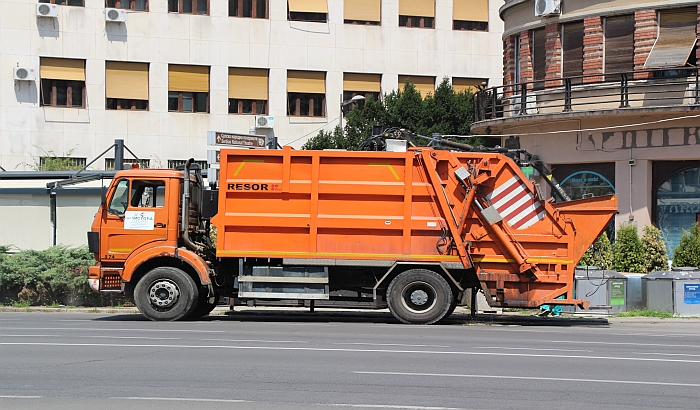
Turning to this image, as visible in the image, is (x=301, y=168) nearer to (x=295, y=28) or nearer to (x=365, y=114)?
(x=365, y=114)

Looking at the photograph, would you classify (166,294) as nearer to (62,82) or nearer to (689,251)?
(689,251)

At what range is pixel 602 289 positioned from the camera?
2020 cm

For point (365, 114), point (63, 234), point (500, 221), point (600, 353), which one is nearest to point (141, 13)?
point (365, 114)

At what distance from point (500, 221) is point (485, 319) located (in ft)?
9.52

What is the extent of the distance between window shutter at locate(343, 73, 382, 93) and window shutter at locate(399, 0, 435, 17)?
3.34m

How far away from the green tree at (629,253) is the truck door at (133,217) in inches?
458

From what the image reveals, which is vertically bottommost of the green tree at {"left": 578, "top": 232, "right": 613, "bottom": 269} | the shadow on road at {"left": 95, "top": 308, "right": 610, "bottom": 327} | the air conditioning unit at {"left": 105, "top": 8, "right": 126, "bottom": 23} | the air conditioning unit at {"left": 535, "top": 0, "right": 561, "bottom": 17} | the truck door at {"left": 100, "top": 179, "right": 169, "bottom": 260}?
the shadow on road at {"left": 95, "top": 308, "right": 610, "bottom": 327}

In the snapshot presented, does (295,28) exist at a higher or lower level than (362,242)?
higher

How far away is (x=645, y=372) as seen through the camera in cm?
1088

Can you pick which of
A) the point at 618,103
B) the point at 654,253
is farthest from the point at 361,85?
the point at 654,253

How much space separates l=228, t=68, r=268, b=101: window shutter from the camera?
153 ft

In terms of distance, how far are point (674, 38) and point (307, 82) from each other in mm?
24889

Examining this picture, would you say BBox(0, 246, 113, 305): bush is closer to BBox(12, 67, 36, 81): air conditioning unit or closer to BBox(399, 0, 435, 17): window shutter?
BBox(12, 67, 36, 81): air conditioning unit

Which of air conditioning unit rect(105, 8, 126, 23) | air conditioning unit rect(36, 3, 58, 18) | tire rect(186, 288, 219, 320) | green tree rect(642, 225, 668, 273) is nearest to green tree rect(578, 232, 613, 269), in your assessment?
green tree rect(642, 225, 668, 273)
